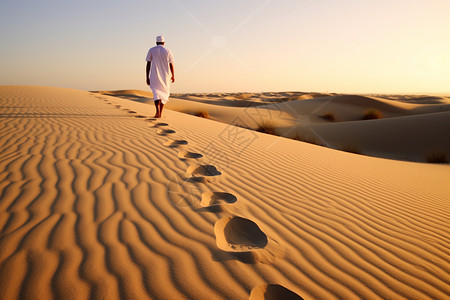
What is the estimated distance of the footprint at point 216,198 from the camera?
246 centimetres

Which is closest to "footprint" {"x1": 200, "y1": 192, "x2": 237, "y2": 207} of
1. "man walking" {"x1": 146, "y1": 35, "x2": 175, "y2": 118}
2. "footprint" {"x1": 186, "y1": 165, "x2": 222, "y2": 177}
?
"footprint" {"x1": 186, "y1": 165, "x2": 222, "y2": 177}

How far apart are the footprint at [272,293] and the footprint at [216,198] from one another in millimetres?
1060

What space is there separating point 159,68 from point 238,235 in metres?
6.02

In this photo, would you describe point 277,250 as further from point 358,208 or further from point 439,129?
point 439,129

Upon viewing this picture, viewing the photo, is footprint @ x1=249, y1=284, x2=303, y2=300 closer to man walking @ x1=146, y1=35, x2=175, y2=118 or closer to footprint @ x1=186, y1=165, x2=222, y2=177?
footprint @ x1=186, y1=165, x2=222, y2=177

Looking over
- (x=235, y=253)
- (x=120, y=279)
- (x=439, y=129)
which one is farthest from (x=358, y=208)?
(x=439, y=129)

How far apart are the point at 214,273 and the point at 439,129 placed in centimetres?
1114

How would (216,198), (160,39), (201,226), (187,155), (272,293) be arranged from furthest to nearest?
(160,39) → (187,155) → (216,198) → (201,226) → (272,293)

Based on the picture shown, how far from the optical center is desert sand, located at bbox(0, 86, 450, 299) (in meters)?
1.44

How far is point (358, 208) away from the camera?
110 inches

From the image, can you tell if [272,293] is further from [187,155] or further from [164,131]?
[164,131]

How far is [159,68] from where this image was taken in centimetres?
688

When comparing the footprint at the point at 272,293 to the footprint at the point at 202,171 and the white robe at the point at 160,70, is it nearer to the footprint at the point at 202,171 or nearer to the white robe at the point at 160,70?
the footprint at the point at 202,171

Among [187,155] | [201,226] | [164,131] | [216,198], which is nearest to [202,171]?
[187,155]
